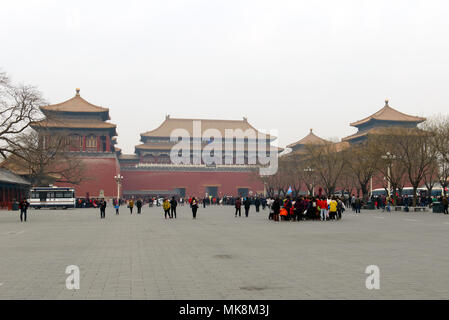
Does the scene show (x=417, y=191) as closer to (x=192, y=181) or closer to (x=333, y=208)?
(x=192, y=181)

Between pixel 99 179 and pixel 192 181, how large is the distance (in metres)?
14.6

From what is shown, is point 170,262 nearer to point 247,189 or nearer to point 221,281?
point 221,281

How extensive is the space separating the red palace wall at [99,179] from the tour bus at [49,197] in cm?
1900

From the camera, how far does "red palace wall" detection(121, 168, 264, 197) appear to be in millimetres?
71875

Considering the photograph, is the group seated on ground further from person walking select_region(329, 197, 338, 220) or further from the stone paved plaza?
the stone paved plaza

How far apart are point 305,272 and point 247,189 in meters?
67.1

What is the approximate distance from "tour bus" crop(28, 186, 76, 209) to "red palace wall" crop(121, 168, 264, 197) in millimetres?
27939

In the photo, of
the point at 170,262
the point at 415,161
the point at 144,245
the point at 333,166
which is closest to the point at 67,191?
the point at 333,166

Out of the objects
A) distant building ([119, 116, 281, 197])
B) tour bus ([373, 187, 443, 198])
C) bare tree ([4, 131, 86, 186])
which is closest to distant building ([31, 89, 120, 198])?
bare tree ([4, 131, 86, 186])

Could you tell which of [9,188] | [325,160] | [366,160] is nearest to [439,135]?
[366,160]

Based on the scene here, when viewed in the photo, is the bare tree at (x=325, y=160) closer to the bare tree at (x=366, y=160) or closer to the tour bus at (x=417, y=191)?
the bare tree at (x=366, y=160)

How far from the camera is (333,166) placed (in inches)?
1903

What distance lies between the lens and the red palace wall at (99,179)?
63.0 meters
